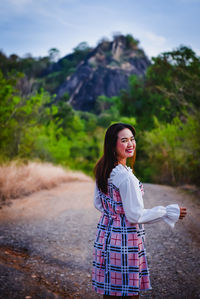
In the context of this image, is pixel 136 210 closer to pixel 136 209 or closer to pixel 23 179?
pixel 136 209

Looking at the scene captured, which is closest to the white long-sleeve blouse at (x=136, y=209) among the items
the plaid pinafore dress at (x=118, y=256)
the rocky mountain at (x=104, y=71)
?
the plaid pinafore dress at (x=118, y=256)

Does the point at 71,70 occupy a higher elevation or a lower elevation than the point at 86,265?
higher

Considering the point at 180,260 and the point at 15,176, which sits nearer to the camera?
the point at 180,260

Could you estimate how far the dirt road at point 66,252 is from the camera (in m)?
2.83

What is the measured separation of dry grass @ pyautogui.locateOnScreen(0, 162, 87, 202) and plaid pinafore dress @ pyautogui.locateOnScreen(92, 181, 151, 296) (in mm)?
5927

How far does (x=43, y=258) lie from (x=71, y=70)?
54316 mm

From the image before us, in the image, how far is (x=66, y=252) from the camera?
4.03 m

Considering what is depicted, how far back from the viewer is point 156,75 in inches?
853

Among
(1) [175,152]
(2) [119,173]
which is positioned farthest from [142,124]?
(2) [119,173]

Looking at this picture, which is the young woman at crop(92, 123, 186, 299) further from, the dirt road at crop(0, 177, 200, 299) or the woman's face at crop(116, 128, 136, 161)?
the dirt road at crop(0, 177, 200, 299)

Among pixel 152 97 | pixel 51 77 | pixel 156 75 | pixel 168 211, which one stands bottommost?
pixel 168 211

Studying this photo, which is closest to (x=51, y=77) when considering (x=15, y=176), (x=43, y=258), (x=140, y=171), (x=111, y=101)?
(x=111, y=101)

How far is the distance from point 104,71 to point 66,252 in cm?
5181

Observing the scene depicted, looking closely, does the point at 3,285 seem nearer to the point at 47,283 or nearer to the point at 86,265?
the point at 47,283
